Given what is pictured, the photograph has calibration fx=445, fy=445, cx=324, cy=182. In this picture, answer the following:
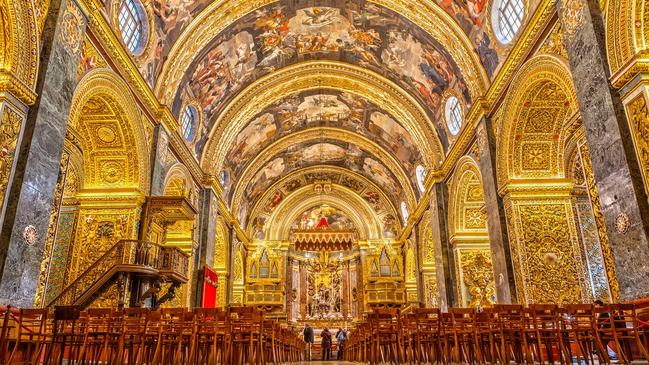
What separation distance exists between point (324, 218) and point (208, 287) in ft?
44.7

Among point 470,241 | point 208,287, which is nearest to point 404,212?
point 470,241

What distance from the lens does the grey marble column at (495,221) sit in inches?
441

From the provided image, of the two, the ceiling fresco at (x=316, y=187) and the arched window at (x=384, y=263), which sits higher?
the ceiling fresco at (x=316, y=187)

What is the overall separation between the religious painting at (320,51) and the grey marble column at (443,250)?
315 cm

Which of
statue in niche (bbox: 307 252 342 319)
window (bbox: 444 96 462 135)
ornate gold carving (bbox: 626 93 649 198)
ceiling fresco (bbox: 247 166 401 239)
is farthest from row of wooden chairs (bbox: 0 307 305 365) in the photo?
statue in niche (bbox: 307 252 342 319)

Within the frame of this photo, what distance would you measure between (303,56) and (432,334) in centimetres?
1346

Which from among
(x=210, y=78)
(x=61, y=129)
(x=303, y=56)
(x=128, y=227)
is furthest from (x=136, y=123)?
(x=303, y=56)

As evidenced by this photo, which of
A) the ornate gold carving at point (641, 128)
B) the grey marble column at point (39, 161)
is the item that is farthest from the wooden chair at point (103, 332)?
the ornate gold carving at point (641, 128)

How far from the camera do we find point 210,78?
Answer: 639 inches

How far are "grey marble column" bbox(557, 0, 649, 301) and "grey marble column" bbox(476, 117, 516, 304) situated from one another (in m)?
4.27

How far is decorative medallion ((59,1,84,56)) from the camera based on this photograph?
8344mm

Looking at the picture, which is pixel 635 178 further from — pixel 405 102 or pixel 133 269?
pixel 405 102

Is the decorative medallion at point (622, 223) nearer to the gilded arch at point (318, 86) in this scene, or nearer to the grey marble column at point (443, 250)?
the grey marble column at point (443, 250)

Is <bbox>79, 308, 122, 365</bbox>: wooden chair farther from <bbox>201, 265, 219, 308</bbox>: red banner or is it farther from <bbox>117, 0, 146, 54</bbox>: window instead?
<bbox>201, 265, 219, 308</bbox>: red banner
